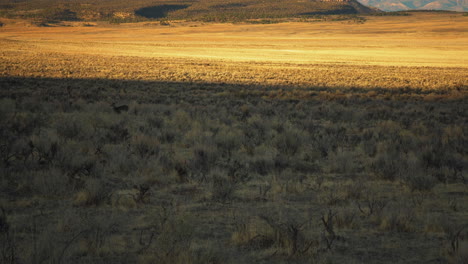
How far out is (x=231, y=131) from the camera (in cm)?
1309

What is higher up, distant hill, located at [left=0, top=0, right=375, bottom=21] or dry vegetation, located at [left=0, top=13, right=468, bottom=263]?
distant hill, located at [left=0, top=0, right=375, bottom=21]

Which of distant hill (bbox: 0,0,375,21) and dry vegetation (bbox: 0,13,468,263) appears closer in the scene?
dry vegetation (bbox: 0,13,468,263)

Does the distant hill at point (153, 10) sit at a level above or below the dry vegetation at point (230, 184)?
above

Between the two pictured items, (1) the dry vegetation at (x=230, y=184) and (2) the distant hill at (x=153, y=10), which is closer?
(1) the dry vegetation at (x=230, y=184)

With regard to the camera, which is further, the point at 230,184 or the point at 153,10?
the point at 153,10

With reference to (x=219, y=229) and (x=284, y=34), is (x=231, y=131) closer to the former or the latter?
(x=219, y=229)

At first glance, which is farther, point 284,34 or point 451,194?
point 284,34

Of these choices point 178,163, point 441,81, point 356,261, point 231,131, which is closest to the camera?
point 356,261

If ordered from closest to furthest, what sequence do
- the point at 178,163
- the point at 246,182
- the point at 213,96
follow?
the point at 246,182 → the point at 178,163 → the point at 213,96

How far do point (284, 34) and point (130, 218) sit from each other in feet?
391

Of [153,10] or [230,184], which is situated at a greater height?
[153,10]

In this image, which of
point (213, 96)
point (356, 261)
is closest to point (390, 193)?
point (356, 261)

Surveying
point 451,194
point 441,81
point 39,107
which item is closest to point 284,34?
point 441,81

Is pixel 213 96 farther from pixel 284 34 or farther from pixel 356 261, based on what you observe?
pixel 284 34
